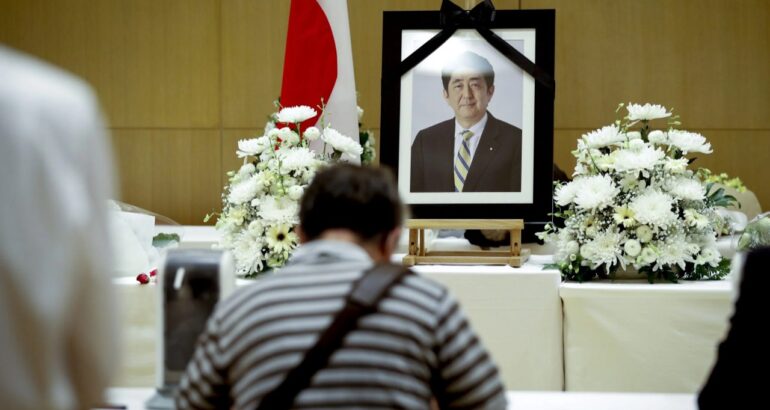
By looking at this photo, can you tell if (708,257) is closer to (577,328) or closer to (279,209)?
(577,328)

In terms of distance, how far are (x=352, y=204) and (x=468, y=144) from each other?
5.59 feet

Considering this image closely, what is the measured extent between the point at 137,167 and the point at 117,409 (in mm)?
4262

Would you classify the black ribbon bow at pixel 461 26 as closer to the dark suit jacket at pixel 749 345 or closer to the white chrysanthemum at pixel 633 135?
the white chrysanthemum at pixel 633 135

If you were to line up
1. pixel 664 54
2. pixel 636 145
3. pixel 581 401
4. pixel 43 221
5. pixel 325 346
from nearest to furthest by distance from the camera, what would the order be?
pixel 43 221
pixel 325 346
pixel 581 401
pixel 636 145
pixel 664 54

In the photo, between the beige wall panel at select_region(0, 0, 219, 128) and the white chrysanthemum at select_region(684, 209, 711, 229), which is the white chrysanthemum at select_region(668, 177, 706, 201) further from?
the beige wall panel at select_region(0, 0, 219, 128)

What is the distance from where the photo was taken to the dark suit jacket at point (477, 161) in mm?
3139

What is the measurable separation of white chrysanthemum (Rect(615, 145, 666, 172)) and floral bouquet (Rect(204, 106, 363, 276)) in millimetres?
800

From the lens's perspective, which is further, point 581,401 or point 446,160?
point 446,160

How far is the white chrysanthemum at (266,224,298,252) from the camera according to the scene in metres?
2.94

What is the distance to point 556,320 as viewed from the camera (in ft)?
9.44

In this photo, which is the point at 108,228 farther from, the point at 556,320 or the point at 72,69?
the point at 72,69

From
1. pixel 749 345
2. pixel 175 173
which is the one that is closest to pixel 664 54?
pixel 175 173

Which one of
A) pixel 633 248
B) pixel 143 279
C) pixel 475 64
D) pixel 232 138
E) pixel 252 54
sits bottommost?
pixel 143 279

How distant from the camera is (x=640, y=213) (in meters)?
2.83
